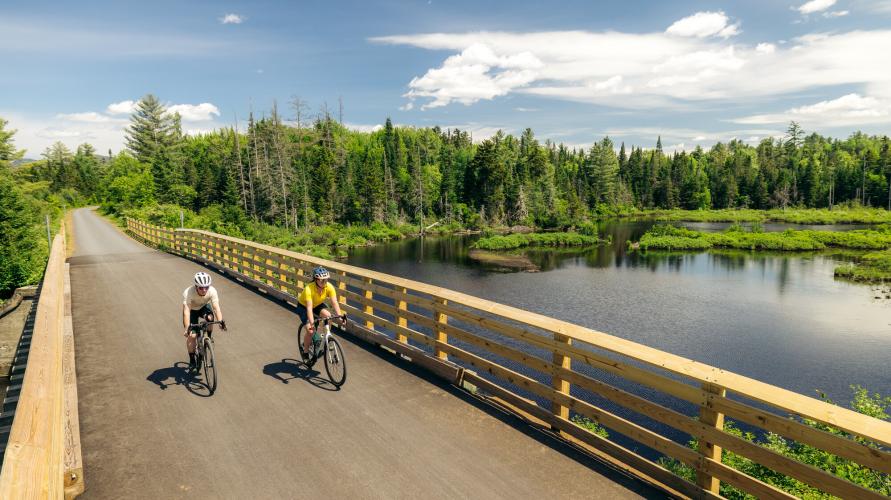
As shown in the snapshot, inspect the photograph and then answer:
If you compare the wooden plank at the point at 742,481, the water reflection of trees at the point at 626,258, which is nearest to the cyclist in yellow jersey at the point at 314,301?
the wooden plank at the point at 742,481

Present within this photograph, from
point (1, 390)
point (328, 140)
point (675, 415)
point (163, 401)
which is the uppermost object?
point (328, 140)

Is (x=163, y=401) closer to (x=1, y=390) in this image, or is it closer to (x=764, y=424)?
(x=764, y=424)

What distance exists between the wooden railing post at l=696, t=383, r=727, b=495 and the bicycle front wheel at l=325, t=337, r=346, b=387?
197 inches

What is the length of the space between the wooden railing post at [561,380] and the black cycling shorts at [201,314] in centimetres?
556

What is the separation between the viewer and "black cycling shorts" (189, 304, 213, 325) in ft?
26.5

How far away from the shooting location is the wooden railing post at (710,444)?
468 centimetres

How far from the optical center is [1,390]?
19750 millimetres

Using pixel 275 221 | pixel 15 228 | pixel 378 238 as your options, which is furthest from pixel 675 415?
pixel 275 221

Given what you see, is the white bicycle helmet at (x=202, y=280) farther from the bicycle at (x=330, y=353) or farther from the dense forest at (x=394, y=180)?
the dense forest at (x=394, y=180)

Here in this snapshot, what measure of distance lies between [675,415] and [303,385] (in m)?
5.46

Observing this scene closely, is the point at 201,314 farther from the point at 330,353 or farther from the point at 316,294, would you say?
Result: the point at 330,353

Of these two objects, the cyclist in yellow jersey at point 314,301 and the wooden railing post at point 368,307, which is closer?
the cyclist in yellow jersey at point 314,301

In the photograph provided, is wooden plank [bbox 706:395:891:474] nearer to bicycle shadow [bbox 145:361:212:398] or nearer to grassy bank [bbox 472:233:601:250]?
bicycle shadow [bbox 145:361:212:398]

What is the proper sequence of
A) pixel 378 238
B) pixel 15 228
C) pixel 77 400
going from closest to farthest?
pixel 77 400
pixel 15 228
pixel 378 238
